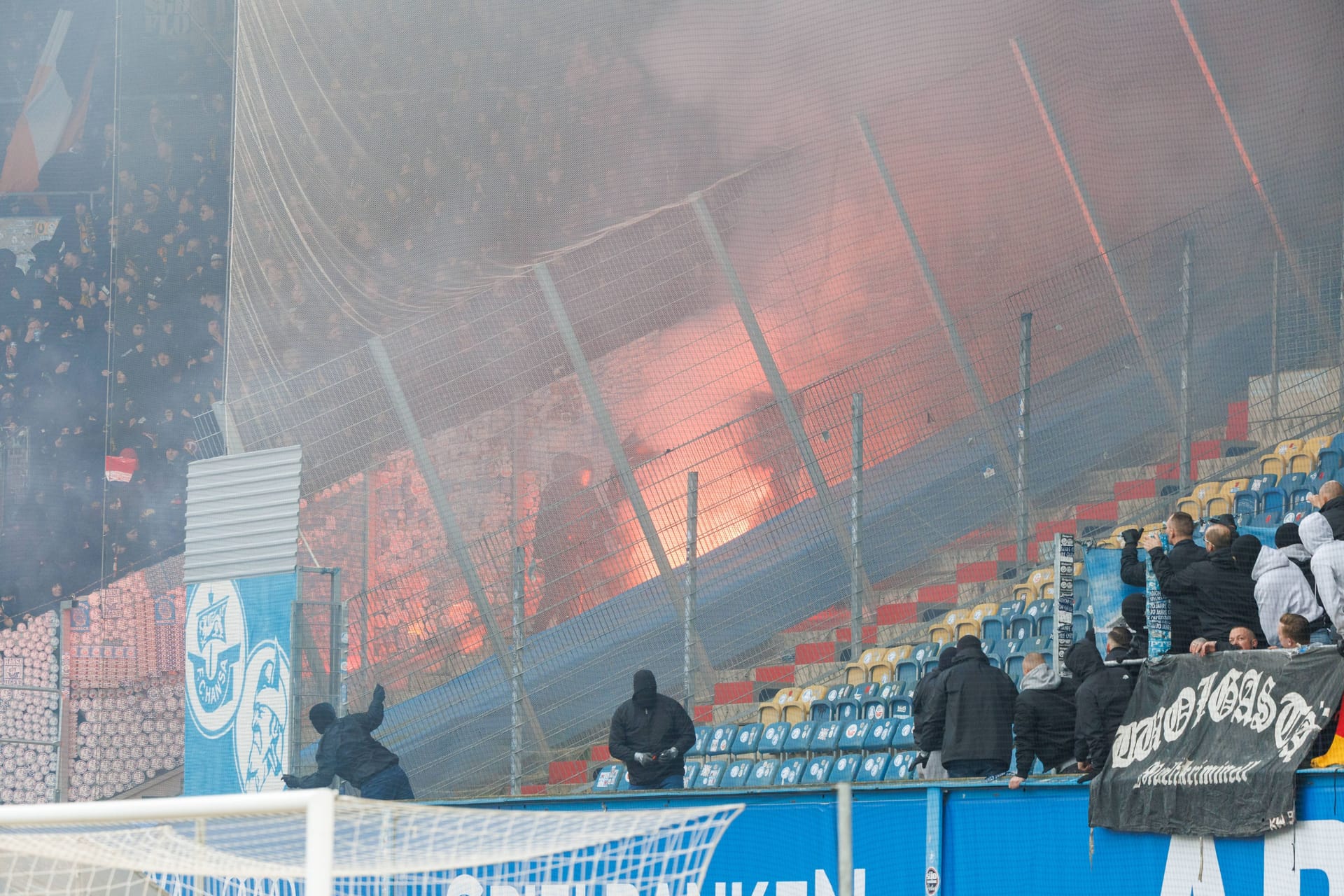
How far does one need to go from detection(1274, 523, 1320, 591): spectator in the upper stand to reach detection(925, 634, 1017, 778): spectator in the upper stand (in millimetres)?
1315

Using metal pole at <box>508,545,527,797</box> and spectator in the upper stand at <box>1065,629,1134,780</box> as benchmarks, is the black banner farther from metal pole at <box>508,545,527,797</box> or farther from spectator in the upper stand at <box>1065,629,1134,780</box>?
metal pole at <box>508,545,527,797</box>

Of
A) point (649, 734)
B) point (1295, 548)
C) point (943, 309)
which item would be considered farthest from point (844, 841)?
point (943, 309)

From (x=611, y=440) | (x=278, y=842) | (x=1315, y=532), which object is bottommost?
(x=278, y=842)

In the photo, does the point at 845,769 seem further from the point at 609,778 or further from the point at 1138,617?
the point at 1138,617

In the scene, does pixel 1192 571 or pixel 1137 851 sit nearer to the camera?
pixel 1137 851

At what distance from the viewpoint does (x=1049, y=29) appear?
1180cm

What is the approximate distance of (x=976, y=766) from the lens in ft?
23.2

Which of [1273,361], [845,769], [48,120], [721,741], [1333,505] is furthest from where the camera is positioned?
[48,120]

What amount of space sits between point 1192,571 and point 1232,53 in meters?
6.09

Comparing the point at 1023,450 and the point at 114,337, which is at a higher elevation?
the point at 114,337

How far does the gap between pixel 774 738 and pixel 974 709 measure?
7.21ft

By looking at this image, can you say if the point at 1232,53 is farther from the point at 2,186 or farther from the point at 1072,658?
the point at 2,186

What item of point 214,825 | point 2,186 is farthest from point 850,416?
point 2,186

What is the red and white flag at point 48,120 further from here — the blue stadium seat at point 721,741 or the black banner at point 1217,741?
the black banner at point 1217,741
